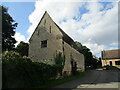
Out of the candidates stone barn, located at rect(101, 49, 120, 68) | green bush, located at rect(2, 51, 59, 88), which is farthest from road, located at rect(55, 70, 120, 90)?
stone barn, located at rect(101, 49, 120, 68)

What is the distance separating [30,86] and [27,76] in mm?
839

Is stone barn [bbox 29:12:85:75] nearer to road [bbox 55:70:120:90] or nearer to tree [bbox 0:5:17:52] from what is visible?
road [bbox 55:70:120:90]

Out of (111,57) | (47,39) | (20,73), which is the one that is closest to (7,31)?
(47,39)

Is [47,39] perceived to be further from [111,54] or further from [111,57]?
[111,54]

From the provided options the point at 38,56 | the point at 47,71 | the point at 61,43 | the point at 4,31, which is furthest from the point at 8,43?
the point at 47,71

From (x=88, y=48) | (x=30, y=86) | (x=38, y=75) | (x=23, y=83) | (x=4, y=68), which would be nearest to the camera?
(x=4, y=68)

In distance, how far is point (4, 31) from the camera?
30.6 m

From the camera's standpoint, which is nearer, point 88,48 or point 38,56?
point 38,56

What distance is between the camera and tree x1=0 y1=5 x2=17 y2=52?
3000 cm

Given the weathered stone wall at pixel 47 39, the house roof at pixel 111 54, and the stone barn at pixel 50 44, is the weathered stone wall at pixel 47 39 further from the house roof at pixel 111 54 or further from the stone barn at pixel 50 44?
the house roof at pixel 111 54

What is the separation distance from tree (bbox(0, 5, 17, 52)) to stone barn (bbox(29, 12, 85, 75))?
9505 millimetres

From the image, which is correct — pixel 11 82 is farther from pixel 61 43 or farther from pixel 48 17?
pixel 48 17

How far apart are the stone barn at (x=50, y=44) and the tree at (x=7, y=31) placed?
951 cm

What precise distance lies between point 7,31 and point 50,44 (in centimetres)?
1561
